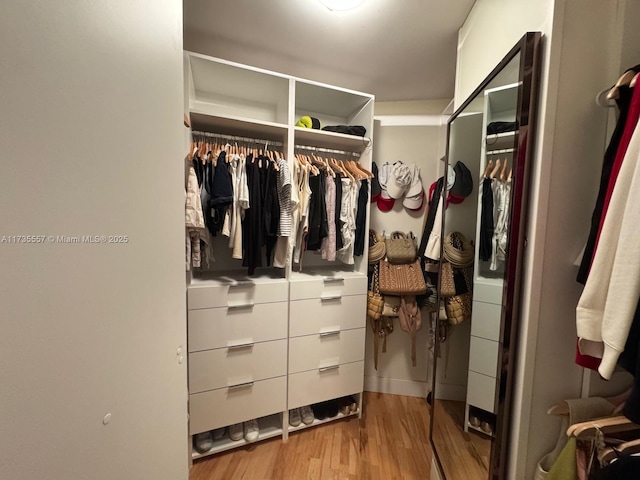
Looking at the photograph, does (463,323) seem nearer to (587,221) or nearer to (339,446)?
(587,221)

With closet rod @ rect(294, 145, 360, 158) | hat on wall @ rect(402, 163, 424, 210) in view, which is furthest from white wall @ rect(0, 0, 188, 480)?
hat on wall @ rect(402, 163, 424, 210)

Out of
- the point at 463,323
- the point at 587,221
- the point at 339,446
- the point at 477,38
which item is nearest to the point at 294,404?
the point at 339,446

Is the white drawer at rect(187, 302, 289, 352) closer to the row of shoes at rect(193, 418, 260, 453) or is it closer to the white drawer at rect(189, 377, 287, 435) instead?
the white drawer at rect(189, 377, 287, 435)

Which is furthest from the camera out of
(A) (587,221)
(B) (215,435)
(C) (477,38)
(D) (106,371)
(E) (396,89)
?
(E) (396,89)

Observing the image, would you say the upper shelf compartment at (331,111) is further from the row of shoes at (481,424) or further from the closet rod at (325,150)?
the row of shoes at (481,424)

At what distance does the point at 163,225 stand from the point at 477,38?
4.86 ft

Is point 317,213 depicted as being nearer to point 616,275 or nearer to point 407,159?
point 407,159

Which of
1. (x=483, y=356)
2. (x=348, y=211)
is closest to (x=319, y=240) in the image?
(x=348, y=211)

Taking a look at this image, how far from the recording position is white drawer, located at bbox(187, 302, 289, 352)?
1.37 meters

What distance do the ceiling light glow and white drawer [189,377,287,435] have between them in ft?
6.45

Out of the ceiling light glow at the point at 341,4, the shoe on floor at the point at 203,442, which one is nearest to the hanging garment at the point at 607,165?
the ceiling light glow at the point at 341,4

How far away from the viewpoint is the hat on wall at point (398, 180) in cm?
196

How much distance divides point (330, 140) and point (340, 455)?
199cm

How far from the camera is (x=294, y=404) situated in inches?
63.2
